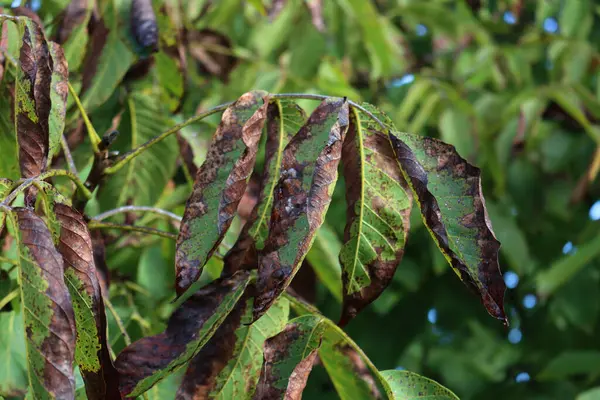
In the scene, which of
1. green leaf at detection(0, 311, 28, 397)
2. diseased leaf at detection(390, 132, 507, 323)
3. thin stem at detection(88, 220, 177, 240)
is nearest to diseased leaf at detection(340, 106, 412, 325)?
diseased leaf at detection(390, 132, 507, 323)

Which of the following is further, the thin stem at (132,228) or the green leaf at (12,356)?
the green leaf at (12,356)

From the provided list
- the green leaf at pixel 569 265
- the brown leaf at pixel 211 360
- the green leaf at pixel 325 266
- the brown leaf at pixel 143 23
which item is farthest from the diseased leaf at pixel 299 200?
the green leaf at pixel 569 265

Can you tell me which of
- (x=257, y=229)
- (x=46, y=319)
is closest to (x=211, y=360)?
(x=257, y=229)

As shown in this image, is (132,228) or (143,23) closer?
(132,228)

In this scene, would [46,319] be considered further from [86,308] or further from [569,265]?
[569,265]

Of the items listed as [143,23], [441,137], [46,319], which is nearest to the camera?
[46,319]

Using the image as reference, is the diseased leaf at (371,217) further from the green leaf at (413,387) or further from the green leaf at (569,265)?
the green leaf at (569,265)
